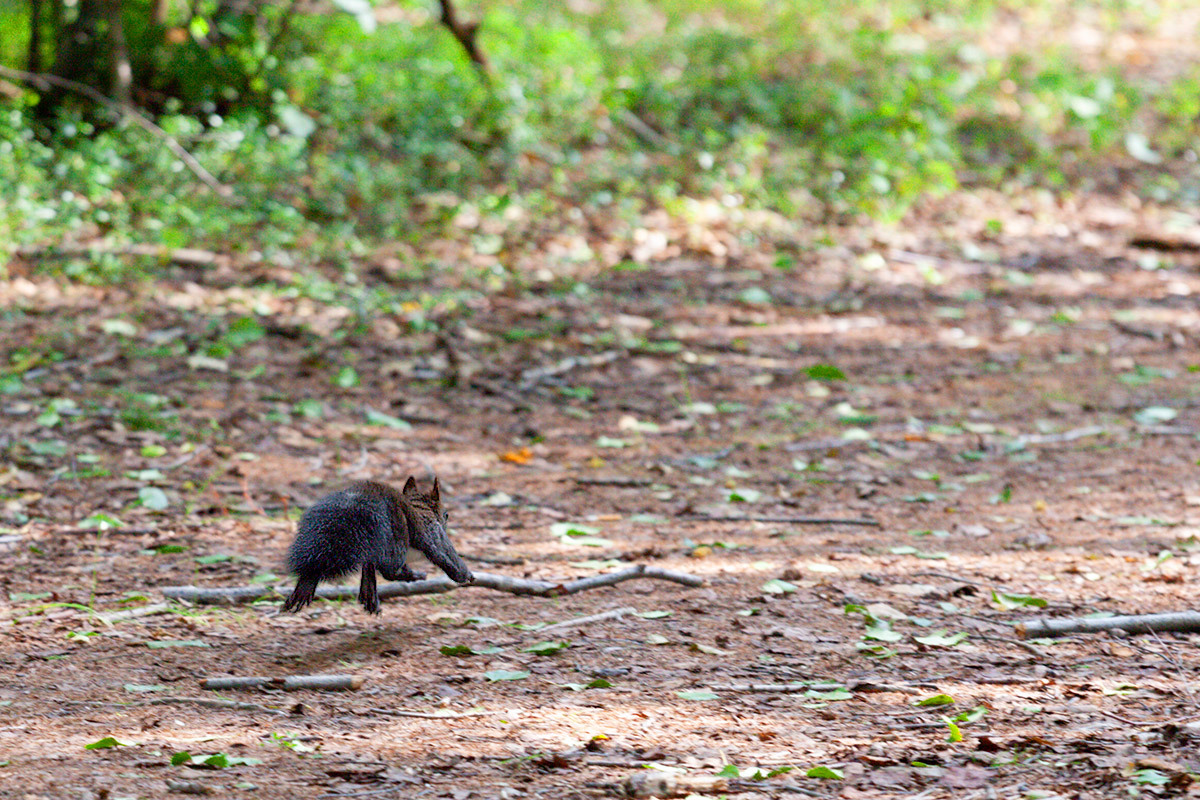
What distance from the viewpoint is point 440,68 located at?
10.6 meters

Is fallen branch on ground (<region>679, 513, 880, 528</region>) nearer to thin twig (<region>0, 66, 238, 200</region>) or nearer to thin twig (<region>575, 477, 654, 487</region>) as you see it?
thin twig (<region>575, 477, 654, 487</region>)

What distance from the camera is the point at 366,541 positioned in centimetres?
380

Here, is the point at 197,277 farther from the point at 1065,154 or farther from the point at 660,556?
the point at 1065,154

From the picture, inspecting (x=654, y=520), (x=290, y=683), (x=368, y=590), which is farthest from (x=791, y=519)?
(x=290, y=683)

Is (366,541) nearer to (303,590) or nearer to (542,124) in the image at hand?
(303,590)

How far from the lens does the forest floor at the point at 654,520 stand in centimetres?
311

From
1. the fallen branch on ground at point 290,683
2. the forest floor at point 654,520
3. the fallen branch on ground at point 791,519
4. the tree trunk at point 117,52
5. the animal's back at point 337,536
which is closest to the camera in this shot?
the forest floor at point 654,520

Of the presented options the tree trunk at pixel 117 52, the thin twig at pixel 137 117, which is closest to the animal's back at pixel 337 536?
the thin twig at pixel 137 117

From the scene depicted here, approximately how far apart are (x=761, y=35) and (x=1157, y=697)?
10.4 metres

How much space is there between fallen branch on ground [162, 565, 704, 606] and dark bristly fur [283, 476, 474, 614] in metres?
0.12

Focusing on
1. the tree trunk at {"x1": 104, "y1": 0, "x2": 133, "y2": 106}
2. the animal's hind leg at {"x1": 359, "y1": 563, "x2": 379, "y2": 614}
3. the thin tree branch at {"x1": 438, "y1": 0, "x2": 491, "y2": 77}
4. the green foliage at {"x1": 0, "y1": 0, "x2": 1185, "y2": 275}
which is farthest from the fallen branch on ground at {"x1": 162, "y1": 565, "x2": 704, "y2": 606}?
the thin tree branch at {"x1": 438, "y1": 0, "x2": 491, "y2": 77}

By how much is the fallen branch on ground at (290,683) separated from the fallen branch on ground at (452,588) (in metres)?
0.70

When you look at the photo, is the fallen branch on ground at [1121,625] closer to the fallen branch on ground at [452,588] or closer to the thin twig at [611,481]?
the fallen branch on ground at [452,588]

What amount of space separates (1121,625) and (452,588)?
224 cm
